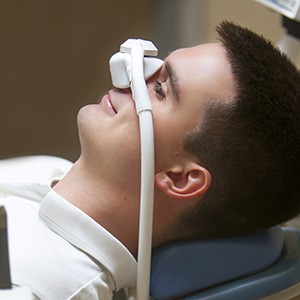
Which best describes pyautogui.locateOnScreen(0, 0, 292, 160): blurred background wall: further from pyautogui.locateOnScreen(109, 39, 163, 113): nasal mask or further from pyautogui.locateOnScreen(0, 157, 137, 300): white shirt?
pyautogui.locateOnScreen(0, 157, 137, 300): white shirt

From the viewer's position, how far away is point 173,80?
1.19m

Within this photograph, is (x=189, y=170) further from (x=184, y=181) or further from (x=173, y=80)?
(x=173, y=80)

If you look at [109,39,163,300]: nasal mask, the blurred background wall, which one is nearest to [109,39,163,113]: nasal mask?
[109,39,163,300]: nasal mask

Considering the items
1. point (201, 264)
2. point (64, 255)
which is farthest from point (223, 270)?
point (64, 255)

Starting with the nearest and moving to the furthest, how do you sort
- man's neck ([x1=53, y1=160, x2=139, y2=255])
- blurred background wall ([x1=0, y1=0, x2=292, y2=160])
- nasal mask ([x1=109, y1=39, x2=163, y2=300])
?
nasal mask ([x1=109, y1=39, x2=163, y2=300]) < man's neck ([x1=53, y1=160, x2=139, y2=255]) < blurred background wall ([x1=0, y1=0, x2=292, y2=160])

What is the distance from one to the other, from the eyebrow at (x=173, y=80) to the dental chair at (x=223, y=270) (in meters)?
0.28

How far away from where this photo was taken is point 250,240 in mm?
1160

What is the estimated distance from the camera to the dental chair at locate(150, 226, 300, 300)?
3.70ft

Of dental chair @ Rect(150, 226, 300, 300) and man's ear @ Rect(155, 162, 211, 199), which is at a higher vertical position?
man's ear @ Rect(155, 162, 211, 199)

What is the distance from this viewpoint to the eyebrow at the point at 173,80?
46.0 inches

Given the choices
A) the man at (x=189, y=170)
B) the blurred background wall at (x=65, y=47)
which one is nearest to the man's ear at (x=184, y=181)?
the man at (x=189, y=170)

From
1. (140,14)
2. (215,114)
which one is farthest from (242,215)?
(140,14)

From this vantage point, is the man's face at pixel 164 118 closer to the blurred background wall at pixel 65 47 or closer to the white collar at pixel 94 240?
the white collar at pixel 94 240

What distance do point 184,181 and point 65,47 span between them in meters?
1.34
